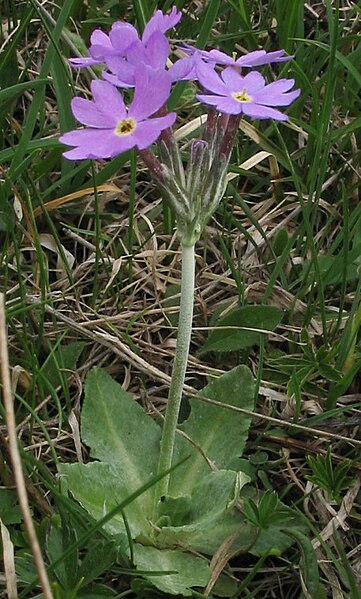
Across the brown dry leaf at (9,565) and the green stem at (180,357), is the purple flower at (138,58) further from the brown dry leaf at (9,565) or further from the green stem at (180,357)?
the brown dry leaf at (9,565)

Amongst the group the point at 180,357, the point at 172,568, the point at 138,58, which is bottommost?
the point at 172,568

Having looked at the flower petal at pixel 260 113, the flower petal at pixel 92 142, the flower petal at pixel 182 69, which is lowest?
the flower petal at pixel 92 142

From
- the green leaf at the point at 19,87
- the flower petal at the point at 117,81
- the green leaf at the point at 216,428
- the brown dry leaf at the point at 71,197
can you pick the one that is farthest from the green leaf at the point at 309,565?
the green leaf at the point at 19,87

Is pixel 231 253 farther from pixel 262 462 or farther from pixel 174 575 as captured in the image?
pixel 174 575

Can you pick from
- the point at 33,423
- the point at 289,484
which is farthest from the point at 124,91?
the point at 289,484

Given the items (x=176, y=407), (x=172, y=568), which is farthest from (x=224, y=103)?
(x=172, y=568)

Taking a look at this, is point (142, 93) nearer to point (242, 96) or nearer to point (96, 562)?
point (242, 96)
